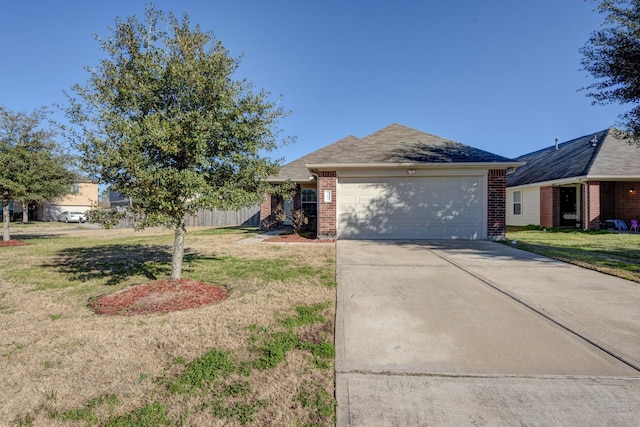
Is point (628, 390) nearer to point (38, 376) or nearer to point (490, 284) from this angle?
point (490, 284)

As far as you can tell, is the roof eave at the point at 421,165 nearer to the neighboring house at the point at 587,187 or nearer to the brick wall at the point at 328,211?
the brick wall at the point at 328,211

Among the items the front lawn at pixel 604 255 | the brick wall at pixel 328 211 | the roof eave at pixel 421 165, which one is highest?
the roof eave at pixel 421 165

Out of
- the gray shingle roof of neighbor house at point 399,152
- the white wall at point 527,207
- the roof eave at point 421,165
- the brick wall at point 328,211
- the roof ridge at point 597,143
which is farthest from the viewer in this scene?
the white wall at point 527,207

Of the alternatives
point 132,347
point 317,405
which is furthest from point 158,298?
point 317,405

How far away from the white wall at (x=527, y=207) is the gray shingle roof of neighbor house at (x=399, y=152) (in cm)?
870

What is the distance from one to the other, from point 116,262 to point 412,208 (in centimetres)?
895

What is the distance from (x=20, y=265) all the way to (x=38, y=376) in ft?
22.7

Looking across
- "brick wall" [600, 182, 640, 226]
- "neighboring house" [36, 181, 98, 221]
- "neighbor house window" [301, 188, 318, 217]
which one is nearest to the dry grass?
"neighbor house window" [301, 188, 318, 217]

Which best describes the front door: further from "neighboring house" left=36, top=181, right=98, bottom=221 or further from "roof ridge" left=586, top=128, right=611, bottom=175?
"neighboring house" left=36, top=181, right=98, bottom=221

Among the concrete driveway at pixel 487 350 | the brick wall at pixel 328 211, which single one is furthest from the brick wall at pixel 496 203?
the brick wall at pixel 328 211

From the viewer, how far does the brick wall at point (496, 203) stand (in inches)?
428

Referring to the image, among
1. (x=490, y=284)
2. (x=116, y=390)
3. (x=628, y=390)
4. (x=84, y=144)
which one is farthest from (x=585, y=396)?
(x=84, y=144)

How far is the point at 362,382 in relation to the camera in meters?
2.58

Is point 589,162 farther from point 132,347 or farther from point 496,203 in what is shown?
point 132,347
